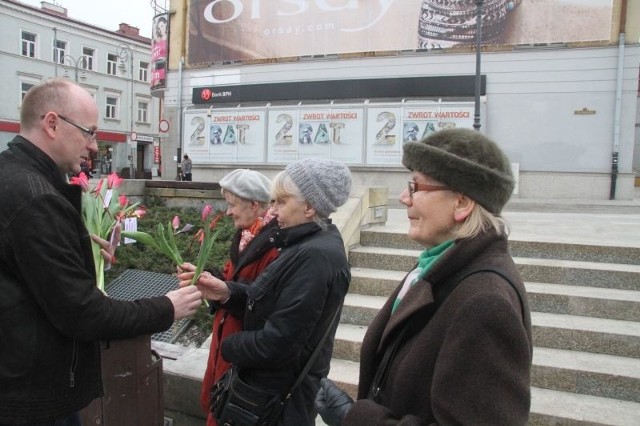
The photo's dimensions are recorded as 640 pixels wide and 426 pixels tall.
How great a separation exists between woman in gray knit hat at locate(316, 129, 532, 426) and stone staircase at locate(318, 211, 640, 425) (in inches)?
95.0

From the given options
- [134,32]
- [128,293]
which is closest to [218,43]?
[128,293]

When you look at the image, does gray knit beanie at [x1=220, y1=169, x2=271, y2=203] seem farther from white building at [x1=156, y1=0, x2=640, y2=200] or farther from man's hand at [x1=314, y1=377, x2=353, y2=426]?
white building at [x1=156, y1=0, x2=640, y2=200]

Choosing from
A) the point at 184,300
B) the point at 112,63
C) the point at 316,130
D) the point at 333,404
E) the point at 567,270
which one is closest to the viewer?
the point at 333,404

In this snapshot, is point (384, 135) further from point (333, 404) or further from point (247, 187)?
point (333, 404)

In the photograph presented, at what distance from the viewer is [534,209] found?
12070mm

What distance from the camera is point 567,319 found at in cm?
420

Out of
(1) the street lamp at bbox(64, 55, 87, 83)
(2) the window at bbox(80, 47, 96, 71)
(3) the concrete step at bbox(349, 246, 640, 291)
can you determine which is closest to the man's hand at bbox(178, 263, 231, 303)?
(3) the concrete step at bbox(349, 246, 640, 291)

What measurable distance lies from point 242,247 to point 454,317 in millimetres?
1822

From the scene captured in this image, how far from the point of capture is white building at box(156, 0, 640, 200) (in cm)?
1548

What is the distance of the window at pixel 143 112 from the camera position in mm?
41375

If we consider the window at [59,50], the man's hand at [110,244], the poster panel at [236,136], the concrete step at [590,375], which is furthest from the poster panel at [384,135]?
the window at [59,50]

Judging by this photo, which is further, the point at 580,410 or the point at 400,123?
the point at 400,123

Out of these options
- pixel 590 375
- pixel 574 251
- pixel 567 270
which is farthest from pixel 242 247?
pixel 574 251

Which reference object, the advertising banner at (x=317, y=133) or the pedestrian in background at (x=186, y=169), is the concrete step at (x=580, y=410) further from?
the pedestrian in background at (x=186, y=169)
